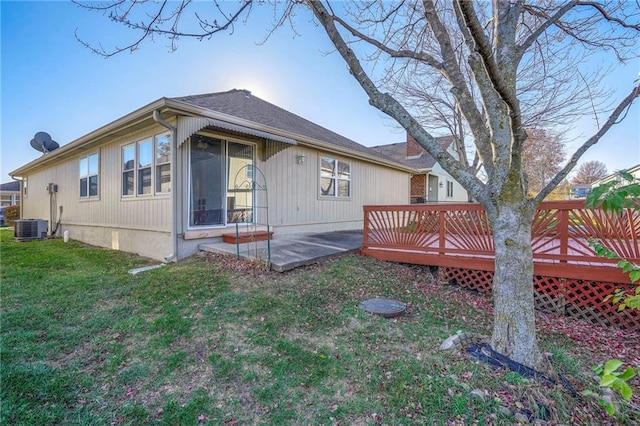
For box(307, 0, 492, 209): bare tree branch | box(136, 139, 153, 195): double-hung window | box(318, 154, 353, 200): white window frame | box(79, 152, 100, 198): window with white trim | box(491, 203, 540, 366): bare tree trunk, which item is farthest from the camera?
box(318, 154, 353, 200): white window frame

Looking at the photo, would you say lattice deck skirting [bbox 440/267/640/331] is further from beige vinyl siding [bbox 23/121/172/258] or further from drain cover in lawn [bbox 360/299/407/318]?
beige vinyl siding [bbox 23/121/172/258]

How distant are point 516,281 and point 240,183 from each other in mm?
6172

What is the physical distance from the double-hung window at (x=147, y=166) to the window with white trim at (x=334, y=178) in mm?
4589

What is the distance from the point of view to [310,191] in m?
9.20

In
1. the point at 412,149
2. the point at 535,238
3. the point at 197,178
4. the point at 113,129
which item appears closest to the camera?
the point at 535,238

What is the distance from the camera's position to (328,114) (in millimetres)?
12594

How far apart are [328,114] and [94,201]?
8855mm

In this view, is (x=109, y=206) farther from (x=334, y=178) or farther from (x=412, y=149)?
(x=412, y=149)

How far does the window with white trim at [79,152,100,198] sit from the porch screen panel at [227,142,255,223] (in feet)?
15.9

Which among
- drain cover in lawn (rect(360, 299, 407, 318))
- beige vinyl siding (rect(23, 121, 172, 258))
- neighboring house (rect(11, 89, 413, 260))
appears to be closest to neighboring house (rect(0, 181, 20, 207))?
beige vinyl siding (rect(23, 121, 172, 258))

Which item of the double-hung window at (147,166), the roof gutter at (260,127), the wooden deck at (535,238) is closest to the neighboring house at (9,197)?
the double-hung window at (147,166)

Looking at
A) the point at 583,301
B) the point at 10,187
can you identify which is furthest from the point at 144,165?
the point at 10,187

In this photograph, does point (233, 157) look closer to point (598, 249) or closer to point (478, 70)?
point (478, 70)

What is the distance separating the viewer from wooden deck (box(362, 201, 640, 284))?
4305 mm
